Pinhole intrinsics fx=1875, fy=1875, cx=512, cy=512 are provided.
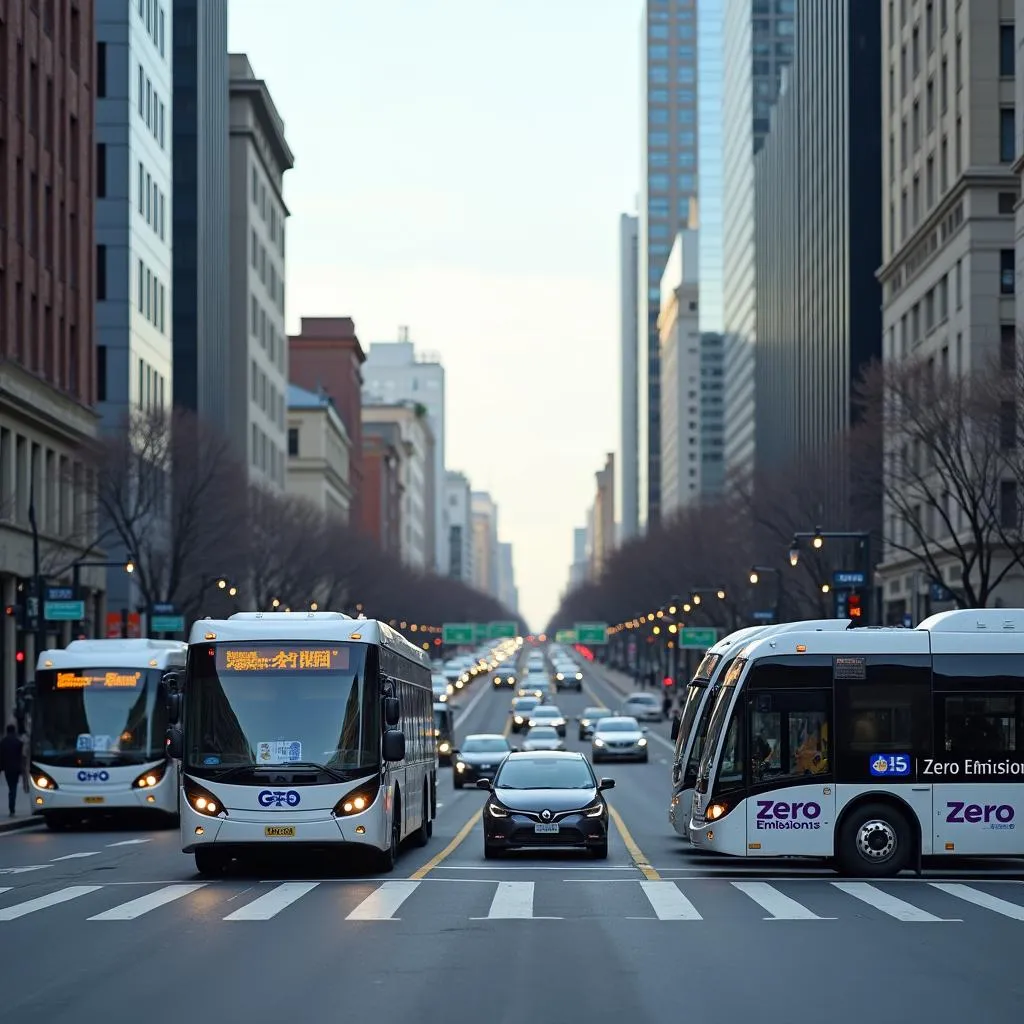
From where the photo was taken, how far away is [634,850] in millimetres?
29609

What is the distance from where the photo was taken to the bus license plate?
74.2ft

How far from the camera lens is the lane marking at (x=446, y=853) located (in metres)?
24.2

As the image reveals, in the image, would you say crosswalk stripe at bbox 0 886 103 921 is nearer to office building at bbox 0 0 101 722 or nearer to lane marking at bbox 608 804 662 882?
lane marking at bbox 608 804 662 882

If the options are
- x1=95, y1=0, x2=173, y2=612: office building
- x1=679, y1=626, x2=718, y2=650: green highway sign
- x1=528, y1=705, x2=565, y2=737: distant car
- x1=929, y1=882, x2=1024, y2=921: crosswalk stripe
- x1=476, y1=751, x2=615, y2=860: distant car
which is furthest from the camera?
x1=679, y1=626, x2=718, y2=650: green highway sign

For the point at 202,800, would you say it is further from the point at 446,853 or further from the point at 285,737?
the point at 446,853

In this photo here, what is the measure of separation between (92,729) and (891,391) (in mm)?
28465

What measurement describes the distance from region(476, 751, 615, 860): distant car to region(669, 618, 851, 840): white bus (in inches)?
57.2

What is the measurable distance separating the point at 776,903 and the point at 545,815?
7.56 meters

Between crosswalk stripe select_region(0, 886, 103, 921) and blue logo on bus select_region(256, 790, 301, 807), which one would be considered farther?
blue logo on bus select_region(256, 790, 301, 807)

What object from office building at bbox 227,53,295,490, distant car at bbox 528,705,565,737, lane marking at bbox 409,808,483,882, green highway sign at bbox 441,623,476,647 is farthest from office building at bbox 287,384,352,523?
lane marking at bbox 409,808,483,882

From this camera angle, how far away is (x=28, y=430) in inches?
2388

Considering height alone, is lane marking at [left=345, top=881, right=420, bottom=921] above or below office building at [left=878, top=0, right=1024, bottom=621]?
below

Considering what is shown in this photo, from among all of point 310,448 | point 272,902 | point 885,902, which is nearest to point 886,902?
point 885,902

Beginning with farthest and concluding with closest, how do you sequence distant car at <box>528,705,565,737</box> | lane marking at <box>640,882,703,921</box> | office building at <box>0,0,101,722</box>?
distant car at <box>528,705,565,737</box>
office building at <box>0,0,101,722</box>
lane marking at <box>640,882,703,921</box>
